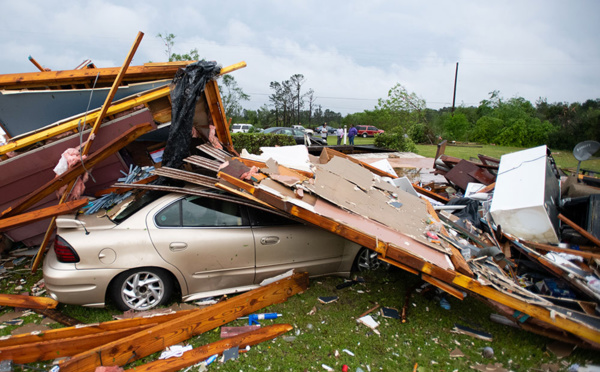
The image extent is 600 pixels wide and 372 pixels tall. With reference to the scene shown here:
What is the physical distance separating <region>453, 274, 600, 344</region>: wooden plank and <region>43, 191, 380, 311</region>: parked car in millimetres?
1598

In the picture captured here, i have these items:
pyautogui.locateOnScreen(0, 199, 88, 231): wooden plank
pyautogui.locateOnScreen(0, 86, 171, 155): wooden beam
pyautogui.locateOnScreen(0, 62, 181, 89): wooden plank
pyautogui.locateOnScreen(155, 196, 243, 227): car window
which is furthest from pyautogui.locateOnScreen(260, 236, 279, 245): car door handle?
pyautogui.locateOnScreen(0, 62, 181, 89): wooden plank

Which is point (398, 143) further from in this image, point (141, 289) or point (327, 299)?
point (141, 289)

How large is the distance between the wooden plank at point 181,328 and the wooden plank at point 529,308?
1.73 meters

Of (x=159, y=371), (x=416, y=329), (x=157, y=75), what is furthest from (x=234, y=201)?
(x=157, y=75)

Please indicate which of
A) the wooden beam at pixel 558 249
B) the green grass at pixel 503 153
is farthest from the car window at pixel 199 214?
the green grass at pixel 503 153

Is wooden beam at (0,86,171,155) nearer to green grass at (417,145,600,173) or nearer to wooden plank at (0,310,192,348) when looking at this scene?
wooden plank at (0,310,192,348)

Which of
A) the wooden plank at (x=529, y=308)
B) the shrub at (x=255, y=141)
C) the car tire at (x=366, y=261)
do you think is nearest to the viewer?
the wooden plank at (x=529, y=308)

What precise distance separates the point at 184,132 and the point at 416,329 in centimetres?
381

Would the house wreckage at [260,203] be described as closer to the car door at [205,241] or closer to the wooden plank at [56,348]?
the wooden plank at [56,348]

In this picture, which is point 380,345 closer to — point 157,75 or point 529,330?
point 529,330

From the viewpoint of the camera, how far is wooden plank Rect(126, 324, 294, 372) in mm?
2516

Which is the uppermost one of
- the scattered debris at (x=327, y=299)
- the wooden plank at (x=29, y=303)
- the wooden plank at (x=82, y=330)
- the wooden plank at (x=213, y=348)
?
the wooden plank at (x=82, y=330)

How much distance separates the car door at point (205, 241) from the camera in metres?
3.22

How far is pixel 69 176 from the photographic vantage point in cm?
385
